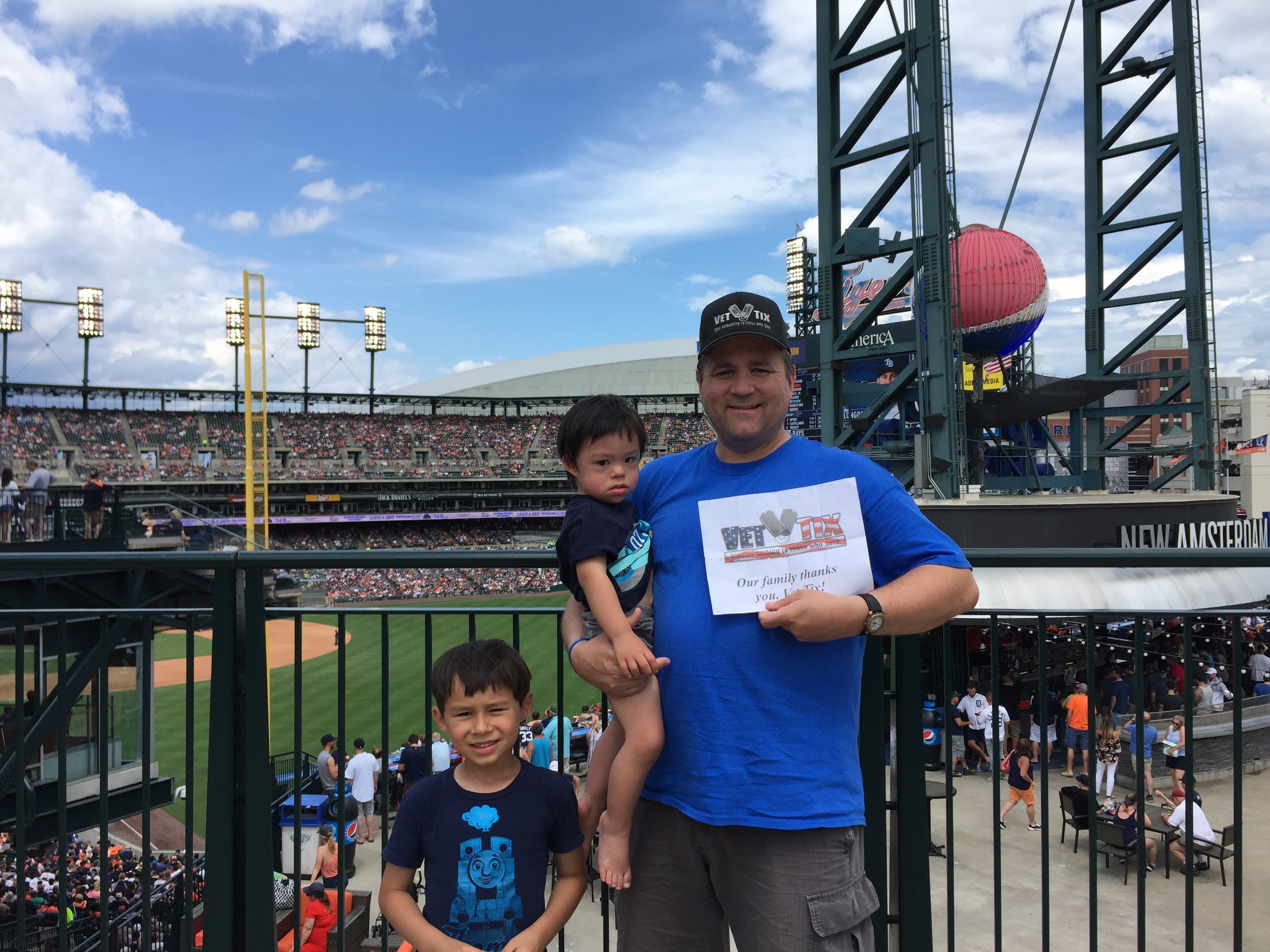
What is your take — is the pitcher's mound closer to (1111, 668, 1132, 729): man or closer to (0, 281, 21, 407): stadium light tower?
(1111, 668, 1132, 729): man

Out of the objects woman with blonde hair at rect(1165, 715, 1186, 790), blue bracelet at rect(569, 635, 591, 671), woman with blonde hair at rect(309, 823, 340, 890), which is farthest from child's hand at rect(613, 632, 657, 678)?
woman with blonde hair at rect(309, 823, 340, 890)

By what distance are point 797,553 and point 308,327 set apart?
63168 millimetres

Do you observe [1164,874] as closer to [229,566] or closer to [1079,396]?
[229,566]

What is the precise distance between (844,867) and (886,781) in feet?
2.77

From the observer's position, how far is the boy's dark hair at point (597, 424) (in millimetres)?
2143

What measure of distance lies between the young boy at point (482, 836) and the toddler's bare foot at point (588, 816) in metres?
0.03

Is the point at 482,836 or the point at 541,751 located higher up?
the point at 482,836

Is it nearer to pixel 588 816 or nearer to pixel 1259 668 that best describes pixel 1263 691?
pixel 1259 668

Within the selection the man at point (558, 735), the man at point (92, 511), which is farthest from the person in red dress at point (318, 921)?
the man at point (92, 511)

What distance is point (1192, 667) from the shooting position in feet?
9.03

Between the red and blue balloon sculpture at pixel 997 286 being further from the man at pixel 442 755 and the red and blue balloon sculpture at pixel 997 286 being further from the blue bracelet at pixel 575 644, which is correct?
the blue bracelet at pixel 575 644

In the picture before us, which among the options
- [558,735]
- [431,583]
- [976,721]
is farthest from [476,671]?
[431,583]

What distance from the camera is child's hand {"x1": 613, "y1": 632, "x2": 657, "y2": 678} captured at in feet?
6.46

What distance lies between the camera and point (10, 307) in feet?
163
